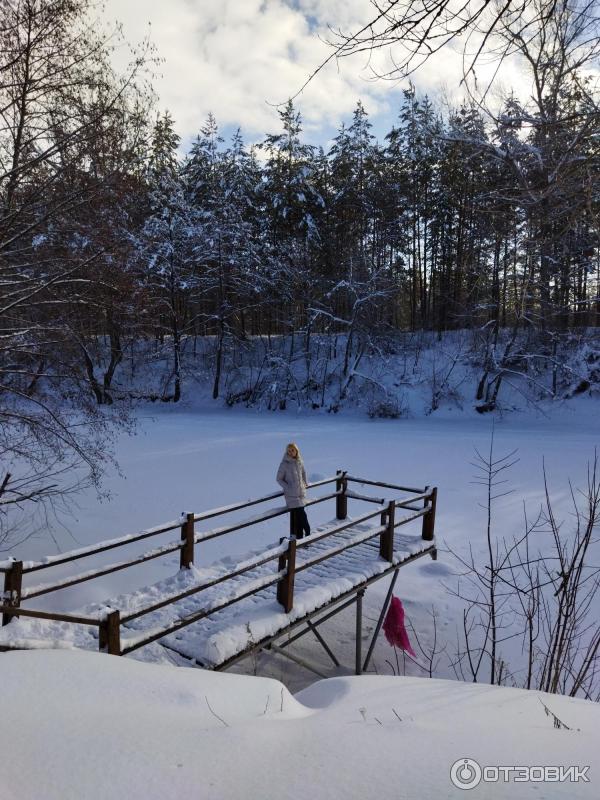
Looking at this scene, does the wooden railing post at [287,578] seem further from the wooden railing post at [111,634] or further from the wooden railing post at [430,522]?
the wooden railing post at [430,522]

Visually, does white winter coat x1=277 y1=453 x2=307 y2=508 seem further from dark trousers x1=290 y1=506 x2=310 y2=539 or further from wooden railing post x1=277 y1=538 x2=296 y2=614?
wooden railing post x1=277 y1=538 x2=296 y2=614

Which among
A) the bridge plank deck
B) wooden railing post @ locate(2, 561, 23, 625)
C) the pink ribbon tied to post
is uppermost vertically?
wooden railing post @ locate(2, 561, 23, 625)

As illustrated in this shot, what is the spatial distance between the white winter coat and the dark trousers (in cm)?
16

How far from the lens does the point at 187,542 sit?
5.79 meters

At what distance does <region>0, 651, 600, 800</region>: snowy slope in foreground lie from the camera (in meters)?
1.74

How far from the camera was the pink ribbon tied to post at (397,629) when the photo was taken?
22.1 feet

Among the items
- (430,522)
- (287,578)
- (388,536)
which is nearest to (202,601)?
(287,578)

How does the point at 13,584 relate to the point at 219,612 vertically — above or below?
above

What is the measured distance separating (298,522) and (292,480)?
0.77 m

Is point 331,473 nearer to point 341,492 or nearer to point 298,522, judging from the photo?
point 341,492

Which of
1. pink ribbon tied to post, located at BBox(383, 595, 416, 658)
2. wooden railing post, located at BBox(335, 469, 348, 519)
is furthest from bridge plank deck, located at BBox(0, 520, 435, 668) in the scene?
wooden railing post, located at BBox(335, 469, 348, 519)

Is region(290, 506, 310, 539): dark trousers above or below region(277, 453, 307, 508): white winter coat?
below

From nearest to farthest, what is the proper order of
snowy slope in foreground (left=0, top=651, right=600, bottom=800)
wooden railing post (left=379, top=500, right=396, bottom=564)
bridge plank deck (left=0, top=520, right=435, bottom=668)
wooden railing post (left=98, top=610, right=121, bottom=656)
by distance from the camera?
1. snowy slope in foreground (left=0, top=651, right=600, bottom=800)
2. wooden railing post (left=98, top=610, right=121, bottom=656)
3. bridge plank deck (left=0, top=520, right=435, bottom=668)
4. wooden railing post (left=379, top=500, right=396, bottom=564)

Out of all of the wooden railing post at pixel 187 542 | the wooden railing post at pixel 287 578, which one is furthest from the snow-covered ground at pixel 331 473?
the wooden railing post at pixel 287 578
